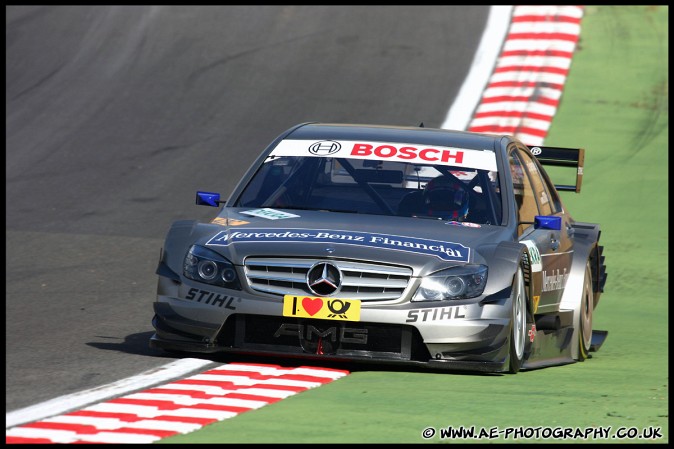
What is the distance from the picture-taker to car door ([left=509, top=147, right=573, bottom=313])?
8828 millimetres

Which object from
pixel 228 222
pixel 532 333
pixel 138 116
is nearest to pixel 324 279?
pixel 228 222

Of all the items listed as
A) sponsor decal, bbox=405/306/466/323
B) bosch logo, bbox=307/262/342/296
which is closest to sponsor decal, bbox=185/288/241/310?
bosch logo, bbox=307/262/342/296

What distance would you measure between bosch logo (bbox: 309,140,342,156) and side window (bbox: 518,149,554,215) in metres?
1.42

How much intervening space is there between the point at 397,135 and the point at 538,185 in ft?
3.84

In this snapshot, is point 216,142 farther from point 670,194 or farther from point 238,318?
point 238,318

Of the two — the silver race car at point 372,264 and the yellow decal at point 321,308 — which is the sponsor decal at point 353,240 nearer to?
the silver race car at point 372,264

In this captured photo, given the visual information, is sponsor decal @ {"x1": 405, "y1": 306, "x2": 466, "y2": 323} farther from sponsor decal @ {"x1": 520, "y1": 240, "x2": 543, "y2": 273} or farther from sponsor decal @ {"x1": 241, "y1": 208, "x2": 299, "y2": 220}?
sponsor decal @ {"x1": 241, "y1": 208, "x2": 299, "y2": 220}

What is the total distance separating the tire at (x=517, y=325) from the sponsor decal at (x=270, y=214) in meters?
1.41

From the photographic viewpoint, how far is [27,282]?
11266 millimetres

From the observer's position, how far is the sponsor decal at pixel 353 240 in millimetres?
7766

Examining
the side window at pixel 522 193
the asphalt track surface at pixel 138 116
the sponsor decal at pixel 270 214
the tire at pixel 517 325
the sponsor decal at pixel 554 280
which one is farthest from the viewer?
the asphalt track surface at pixel 138 116

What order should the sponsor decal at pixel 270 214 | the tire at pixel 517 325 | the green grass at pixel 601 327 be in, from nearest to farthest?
1. the green grass at pixel 601 327
2. the tire at pixel 517 325
3. the sponsor decal at pixel 270 214

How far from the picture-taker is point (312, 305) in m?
7.57

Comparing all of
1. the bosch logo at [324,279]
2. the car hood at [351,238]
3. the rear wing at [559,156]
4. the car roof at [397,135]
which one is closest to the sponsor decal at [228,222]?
the car hood at [351,238]
